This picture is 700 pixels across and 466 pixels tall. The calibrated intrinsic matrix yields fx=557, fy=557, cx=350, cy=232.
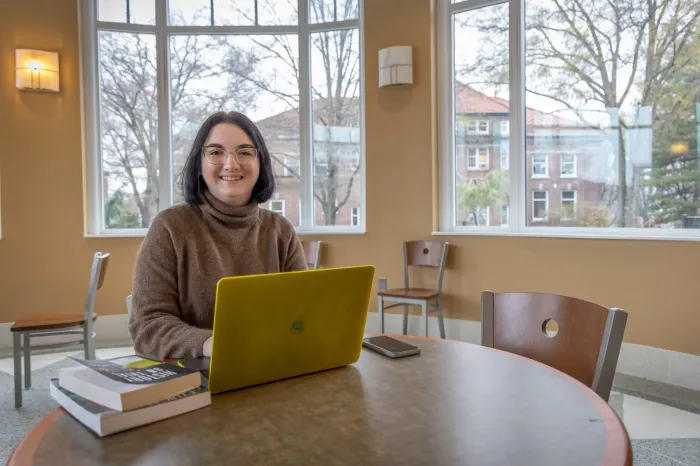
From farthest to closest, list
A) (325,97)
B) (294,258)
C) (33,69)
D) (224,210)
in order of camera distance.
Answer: (325,97) → (33,69) → (294,258) → (224,210)

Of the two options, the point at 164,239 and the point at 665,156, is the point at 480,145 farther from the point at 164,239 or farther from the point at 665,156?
the point at 164,239

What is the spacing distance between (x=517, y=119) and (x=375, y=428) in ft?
11.4

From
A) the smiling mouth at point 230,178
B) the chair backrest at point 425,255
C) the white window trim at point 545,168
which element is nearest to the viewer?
the smiling mouth at point 230,178

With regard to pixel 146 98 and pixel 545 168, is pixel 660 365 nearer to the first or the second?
pixel 545 168

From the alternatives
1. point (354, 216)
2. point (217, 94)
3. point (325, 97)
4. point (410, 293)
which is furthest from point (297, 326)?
point (217, 94)

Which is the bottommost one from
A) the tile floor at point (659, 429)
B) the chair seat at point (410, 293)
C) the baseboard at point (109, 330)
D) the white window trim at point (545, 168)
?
the tile floor at point (659, 429)

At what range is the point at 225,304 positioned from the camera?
3.05 ft

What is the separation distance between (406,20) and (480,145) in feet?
3.62

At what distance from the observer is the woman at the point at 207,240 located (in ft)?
4.45

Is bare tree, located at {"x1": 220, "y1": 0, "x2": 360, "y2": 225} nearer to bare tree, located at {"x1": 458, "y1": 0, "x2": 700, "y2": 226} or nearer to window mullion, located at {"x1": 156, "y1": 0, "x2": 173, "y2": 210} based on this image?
window mullion, located at {"x1": 156, "y1": 0, "x2": 173, "y2": 210}

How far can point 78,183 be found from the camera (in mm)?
4363

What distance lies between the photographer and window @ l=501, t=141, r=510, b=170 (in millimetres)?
4031

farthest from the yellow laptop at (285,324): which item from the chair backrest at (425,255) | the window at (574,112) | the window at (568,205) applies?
the window at (568,205)

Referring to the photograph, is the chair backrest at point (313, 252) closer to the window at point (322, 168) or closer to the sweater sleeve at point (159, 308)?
the window at point (322, 168)
